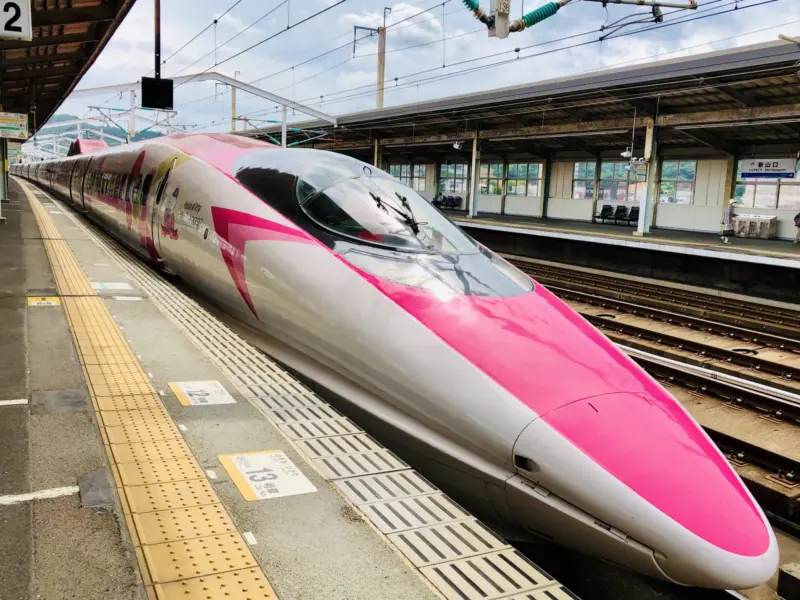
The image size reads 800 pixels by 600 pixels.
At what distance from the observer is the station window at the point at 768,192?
20.5 metres

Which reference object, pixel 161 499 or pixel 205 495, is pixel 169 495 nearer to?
pixel 161 499

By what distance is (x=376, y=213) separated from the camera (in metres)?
6.05

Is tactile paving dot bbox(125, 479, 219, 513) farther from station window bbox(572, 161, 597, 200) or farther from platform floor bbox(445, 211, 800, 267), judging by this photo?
station window bbox(572, 161, 597, 200)

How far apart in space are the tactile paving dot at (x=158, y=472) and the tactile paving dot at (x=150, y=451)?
0.19ft

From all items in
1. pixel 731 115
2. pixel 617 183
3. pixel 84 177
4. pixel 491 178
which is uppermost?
pixel 731 115

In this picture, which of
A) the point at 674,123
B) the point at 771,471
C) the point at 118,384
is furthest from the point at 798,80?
the point at 118,384

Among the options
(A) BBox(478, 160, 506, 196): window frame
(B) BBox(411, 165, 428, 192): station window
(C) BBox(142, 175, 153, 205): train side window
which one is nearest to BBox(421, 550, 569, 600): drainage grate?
(C) BBox(142, 175, 153, 205): train side window

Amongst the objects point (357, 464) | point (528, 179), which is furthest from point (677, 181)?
point (357, 464)

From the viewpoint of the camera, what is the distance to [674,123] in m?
19.9

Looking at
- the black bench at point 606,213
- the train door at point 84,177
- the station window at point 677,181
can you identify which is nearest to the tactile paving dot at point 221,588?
the train door at point 84,177

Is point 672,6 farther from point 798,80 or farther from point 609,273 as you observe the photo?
point 609,273

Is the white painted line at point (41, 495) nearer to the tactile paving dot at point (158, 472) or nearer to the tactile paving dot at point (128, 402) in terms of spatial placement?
the tactile paving dot at point (158, 472)

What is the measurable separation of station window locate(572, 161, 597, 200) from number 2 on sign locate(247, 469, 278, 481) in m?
26.2

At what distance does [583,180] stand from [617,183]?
183cm
